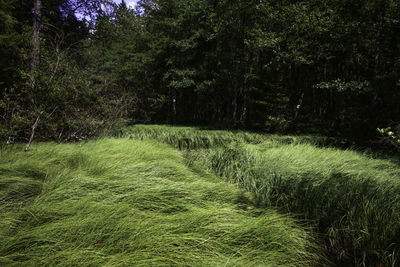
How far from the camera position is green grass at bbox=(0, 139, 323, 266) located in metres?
1.12

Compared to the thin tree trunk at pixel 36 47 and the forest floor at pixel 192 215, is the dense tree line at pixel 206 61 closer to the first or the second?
the thin tree trunk at pixel 36 47

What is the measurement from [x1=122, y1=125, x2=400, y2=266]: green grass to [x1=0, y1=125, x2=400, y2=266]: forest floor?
11 millimetres

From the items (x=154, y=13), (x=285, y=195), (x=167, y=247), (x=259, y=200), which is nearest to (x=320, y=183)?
(x=285, y=195)

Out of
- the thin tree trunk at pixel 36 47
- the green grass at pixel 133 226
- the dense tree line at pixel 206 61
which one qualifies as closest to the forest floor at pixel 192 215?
the green grass at pixel 133 226

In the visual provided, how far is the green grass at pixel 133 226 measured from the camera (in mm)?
1120

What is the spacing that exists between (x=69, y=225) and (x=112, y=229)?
312 mm

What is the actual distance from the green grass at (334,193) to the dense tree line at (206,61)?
4.24 metres

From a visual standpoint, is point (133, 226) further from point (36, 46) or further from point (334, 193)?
point (36, 46)

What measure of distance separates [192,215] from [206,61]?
14.4 m

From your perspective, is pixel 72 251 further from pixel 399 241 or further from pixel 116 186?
pixel 399 241

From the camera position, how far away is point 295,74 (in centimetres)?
1312

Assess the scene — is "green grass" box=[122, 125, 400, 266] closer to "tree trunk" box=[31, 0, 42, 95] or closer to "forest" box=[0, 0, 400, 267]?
"forest" box=[0, 0, 400, 267]

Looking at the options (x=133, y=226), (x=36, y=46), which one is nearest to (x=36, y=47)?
(x=36, y=46)

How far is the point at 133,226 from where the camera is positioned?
1.34 metres
